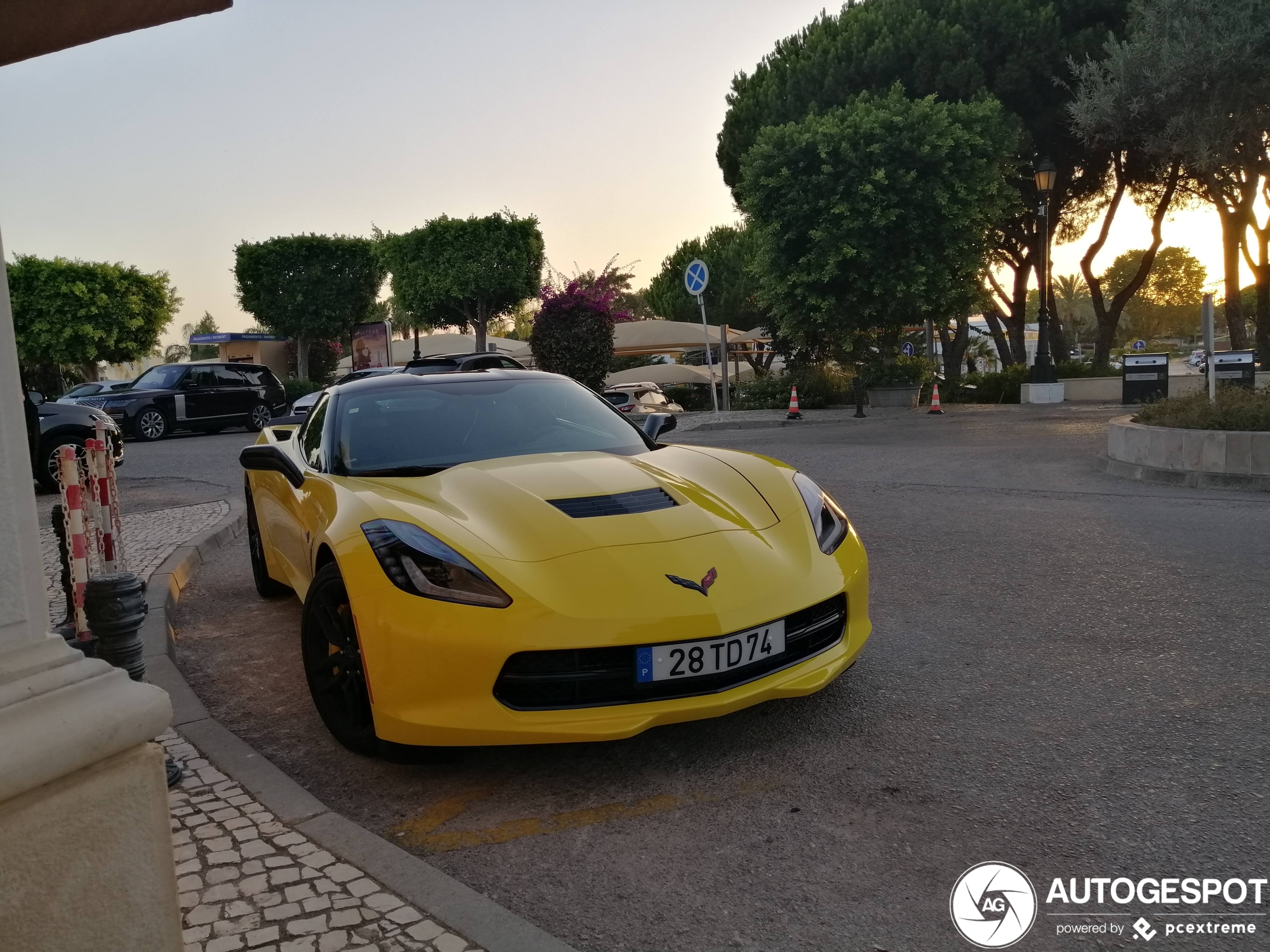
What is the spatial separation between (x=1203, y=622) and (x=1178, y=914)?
2.73 metres

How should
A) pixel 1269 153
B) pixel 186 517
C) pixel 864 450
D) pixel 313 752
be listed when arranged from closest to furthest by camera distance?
pixel 313 752
pixel 186 517
pixel 864 450
pixel 1269 153

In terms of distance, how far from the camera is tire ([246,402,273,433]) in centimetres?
2370

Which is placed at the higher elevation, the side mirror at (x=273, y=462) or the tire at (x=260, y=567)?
the side mirror at (x=273, y=462)

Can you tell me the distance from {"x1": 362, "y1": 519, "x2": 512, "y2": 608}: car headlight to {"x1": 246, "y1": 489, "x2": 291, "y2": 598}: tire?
9.78 ft

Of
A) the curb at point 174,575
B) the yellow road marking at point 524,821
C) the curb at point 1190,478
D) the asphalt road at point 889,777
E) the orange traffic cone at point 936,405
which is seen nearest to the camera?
the asphalt road at point 889,777

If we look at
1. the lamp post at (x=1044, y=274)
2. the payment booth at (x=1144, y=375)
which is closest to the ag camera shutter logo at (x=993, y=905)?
the payment booth at (x=1144, y=375)

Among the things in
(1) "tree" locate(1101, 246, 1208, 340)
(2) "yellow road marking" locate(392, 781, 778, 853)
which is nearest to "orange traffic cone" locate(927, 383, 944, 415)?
(2) "yellow road marking" locate(392, 781, 778, 853)

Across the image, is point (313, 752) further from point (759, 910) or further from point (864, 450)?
point (864, 450)

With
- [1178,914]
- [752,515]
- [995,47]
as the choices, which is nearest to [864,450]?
[752,515]

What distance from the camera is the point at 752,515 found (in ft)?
12.8

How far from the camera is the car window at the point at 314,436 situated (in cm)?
480

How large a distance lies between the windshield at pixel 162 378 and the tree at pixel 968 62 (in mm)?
14840

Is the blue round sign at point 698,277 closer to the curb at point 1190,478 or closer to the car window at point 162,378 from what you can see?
the curb at point 1190,478

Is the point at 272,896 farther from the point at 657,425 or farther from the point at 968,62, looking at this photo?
the point at 968,62
